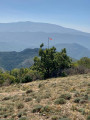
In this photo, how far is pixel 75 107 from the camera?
8562 millimetres

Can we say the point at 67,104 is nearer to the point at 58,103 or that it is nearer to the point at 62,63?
the point at 58,103

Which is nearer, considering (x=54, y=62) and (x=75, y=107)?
(x=75, y=107)

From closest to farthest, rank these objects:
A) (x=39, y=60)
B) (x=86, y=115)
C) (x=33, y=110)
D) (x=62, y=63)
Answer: (x=86, y=115) < (x=33, y=110) < (x=62, y=63) < (x=39, y=60)

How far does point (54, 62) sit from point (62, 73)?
18.4ft

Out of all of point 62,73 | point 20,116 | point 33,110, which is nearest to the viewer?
point 20,116

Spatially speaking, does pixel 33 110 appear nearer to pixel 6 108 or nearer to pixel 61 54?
pixel 6 108

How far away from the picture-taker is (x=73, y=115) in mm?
7645

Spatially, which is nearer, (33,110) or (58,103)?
(33,110)

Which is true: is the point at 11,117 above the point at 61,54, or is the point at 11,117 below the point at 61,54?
below

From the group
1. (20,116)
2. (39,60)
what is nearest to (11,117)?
(20,116)

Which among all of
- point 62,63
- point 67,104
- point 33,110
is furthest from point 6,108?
point 62,63

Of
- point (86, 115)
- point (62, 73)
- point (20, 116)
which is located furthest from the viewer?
point (62, 73)

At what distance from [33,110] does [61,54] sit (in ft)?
101

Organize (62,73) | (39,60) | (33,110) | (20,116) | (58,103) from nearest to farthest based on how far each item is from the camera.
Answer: (20,116) < (33,110) < (58,103) < (62,73) < (39,60)
